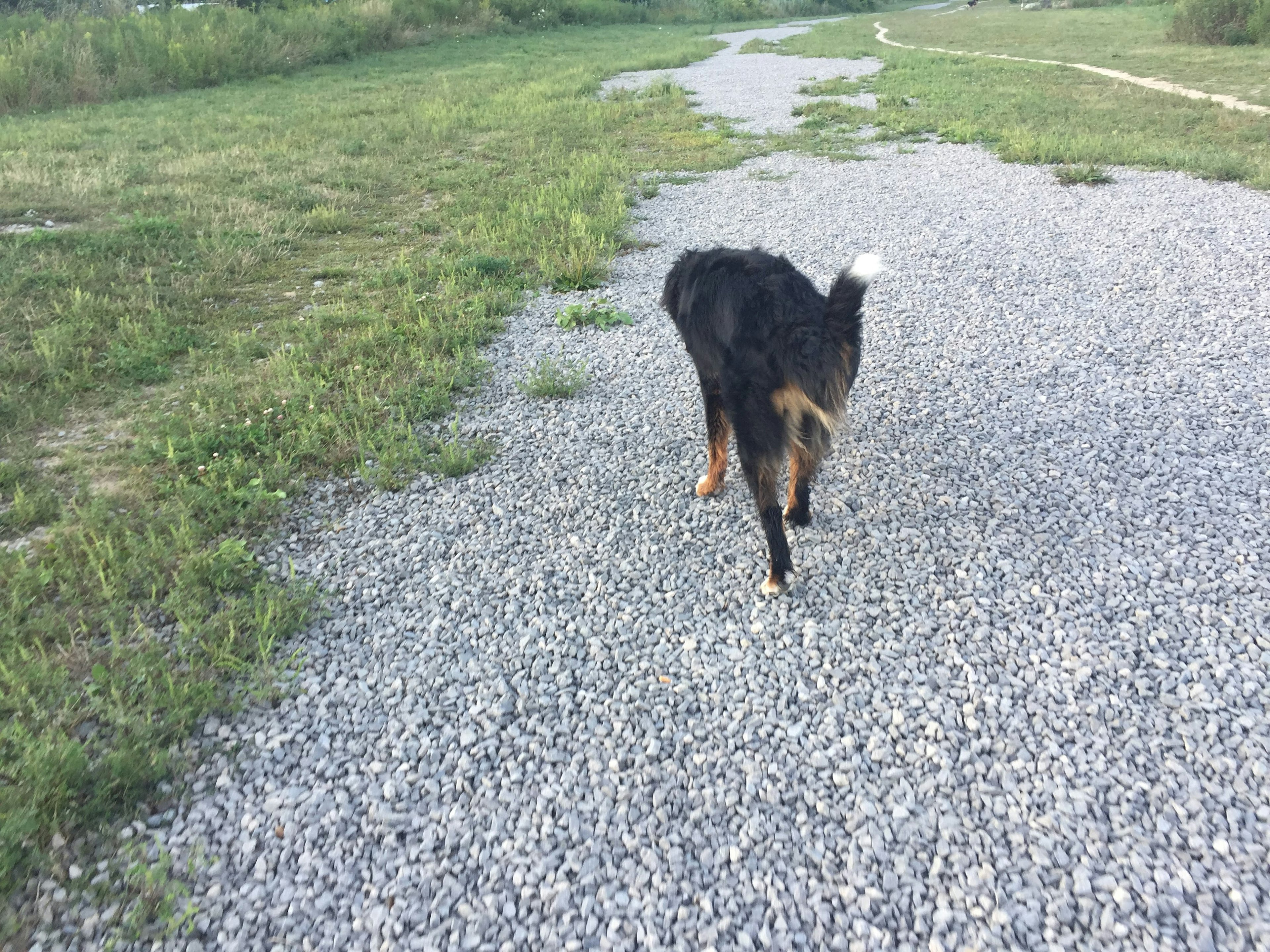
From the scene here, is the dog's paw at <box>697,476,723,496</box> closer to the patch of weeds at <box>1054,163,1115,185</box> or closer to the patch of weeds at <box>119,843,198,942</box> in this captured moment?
the patch of weeds at <box>119,843,198,942</box>

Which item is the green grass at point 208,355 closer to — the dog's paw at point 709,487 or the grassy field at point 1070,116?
the dog's paw at point 709,487

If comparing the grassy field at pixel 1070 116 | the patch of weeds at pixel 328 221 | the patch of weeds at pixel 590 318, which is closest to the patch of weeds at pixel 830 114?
the grassy field at pixel 1070 116

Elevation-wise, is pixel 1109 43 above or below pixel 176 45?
below

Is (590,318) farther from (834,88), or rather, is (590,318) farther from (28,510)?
(834,88)

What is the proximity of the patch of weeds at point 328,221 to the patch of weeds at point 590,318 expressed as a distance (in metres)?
3.98

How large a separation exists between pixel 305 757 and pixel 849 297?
2.65 metres

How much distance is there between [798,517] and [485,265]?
474cm

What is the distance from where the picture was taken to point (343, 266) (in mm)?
7555

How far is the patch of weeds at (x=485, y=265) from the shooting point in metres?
7.29

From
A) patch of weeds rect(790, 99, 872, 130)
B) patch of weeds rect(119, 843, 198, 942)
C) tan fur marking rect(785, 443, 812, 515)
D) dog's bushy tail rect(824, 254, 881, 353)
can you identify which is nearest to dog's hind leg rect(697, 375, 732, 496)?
tan fur marking rect(785, 443, 812, 515)

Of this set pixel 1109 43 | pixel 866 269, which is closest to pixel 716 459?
pixel 866 269

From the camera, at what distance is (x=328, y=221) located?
29.0 feet

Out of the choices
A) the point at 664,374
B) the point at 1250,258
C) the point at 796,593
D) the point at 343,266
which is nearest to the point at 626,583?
the point at 796,593

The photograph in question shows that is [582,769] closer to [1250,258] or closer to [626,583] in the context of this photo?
[626,583]
